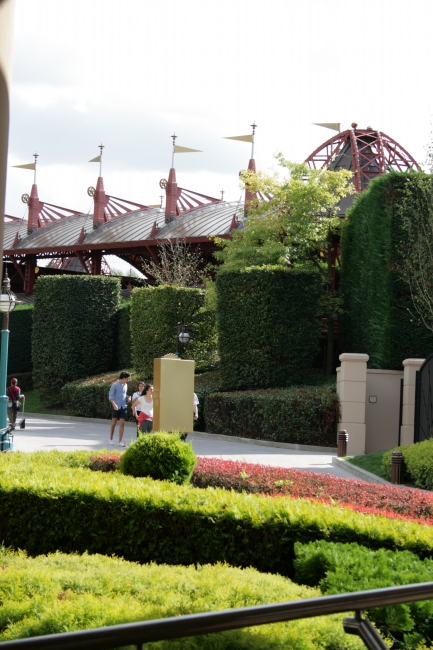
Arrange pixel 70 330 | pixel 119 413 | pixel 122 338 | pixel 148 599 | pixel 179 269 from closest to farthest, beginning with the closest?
pixel 148 599 < pixel 119 413 < pixel 70 330 < pixel 122 338 < pixel 179 269

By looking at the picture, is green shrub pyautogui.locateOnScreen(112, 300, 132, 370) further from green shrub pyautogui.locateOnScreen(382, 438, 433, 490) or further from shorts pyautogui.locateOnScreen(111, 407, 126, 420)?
green shrub pyautogui.locateOnScreen(382, 438, 433, 490)

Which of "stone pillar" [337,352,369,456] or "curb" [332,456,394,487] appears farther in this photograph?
"stone pillar" [337,352,369,456]

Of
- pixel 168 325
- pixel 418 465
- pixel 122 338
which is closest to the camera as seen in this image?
pixel 418 465

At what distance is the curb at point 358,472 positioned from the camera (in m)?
14.3

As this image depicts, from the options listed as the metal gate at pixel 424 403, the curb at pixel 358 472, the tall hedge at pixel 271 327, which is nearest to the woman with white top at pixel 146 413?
the curb at pixel 358 472

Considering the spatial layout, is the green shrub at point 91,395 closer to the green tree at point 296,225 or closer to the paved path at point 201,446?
the paved path at point 201,446

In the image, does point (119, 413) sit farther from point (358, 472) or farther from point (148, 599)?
point (148, 599)

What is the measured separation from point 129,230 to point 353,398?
2391cm

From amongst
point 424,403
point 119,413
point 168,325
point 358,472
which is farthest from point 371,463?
point 168,325

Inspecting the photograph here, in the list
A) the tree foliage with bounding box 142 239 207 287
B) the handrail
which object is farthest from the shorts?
the handrail

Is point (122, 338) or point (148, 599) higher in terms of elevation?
point (122, 338)

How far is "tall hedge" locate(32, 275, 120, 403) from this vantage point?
105 feet

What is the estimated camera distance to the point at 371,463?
16438 mm

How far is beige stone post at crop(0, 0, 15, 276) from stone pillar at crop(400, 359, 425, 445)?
59.7 feet
